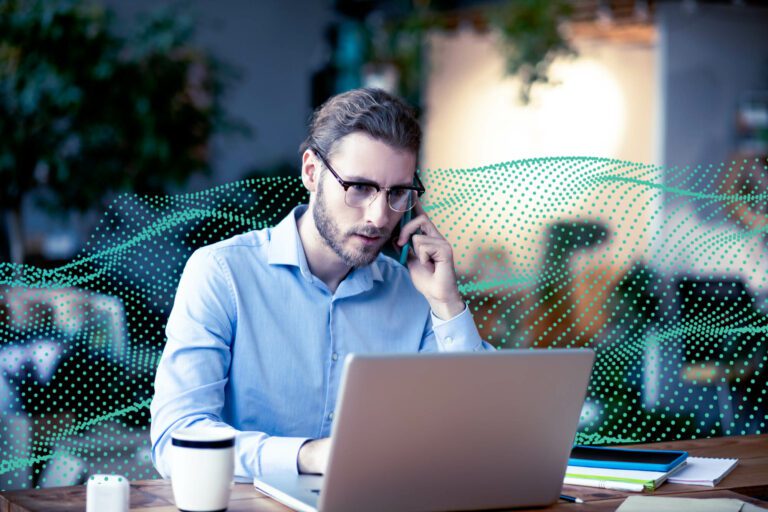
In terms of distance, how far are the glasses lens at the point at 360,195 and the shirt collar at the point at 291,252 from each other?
16cm

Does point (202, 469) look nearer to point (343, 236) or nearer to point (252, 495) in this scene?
point (252, 495)

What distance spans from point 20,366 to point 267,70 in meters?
5.67

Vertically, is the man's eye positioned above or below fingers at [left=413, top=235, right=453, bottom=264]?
above

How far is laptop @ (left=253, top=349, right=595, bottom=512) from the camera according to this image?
50.6 inches

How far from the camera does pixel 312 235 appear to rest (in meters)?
2.08

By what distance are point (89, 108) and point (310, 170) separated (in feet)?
10.1

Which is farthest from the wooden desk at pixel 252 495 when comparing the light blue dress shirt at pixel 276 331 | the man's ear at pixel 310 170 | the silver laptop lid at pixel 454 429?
the man's ear at pixel 310 170

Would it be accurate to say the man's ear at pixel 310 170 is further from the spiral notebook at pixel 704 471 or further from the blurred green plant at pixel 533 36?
the blurred green plant at pixel 533 36

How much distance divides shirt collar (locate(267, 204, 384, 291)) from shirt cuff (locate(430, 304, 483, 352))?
17 cm

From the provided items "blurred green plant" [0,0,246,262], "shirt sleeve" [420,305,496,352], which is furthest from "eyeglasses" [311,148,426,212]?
"blurred green plant" [0,0,246,262]

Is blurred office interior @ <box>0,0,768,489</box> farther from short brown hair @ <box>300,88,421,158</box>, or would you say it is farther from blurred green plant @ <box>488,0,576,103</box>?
short brown hair @ <box>300,88,421,158</box>
